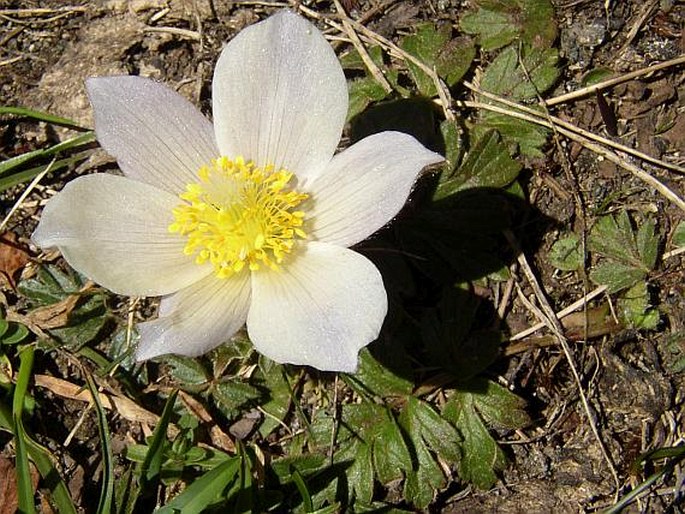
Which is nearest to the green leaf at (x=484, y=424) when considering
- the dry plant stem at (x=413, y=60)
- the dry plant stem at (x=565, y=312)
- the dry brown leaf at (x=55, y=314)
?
the dry plant stem at (x=565, y=312)

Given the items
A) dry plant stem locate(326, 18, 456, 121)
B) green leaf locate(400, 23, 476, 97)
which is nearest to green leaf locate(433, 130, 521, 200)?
dry plant stem locate(326, 18, 456, 121)

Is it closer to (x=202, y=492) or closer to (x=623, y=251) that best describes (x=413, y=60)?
(x=623, y=251)

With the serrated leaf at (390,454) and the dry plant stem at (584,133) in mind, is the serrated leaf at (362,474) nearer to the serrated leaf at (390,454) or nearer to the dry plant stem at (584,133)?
the serrated leaf at (390,454)

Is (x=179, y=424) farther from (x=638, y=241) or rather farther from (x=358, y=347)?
(x=638, y=241)

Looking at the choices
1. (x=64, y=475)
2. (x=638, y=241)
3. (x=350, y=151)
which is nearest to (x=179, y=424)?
(x=64, y=475)

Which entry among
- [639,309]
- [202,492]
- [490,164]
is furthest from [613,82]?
[202,492]
